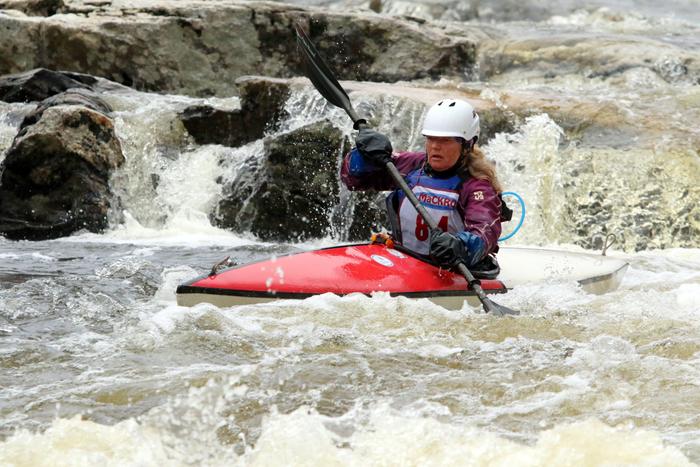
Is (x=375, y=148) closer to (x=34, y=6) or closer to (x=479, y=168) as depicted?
(x=479, y=168)

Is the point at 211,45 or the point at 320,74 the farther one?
the point at 211,45

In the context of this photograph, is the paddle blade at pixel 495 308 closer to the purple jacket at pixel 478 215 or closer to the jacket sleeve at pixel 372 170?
the purple jacket at pixel 478 215

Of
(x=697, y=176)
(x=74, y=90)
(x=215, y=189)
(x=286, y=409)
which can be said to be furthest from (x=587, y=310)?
(x=74, y=90)

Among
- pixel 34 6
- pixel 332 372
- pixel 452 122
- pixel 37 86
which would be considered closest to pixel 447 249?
pixel 452 122

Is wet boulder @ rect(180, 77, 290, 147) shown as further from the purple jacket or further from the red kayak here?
the red kayak

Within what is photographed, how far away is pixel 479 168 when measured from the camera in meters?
5.00

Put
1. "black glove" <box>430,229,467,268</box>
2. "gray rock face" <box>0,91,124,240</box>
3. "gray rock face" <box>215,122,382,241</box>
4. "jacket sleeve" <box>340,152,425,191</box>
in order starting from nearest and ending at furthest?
"black glove" <box>430,229,467,268</box> → "jacket sleeve" <box>340,152,425,191</box> → "gray rock face" <box>0,91,124,240</box> → "gray rock face" <box>215,122,382,241</box>

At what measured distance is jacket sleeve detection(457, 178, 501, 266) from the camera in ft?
15.8

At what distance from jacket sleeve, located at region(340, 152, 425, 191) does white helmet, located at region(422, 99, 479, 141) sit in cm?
34

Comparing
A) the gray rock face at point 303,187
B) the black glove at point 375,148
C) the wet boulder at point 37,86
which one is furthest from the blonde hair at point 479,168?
the wet boulder at point 37,86

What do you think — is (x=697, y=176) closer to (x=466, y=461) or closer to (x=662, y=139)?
(x=662, y=139)

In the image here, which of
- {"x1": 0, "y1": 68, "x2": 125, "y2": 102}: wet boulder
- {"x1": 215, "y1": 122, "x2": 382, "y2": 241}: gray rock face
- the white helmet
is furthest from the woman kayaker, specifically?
{"x1": 0, "y1": 68, "x2": 125, "y2": 102}: wet boulder

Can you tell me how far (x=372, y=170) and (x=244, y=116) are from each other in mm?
4528

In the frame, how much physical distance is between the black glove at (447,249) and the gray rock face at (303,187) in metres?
3.87
